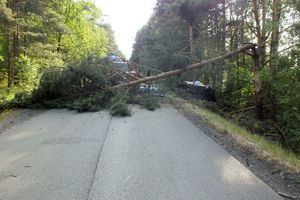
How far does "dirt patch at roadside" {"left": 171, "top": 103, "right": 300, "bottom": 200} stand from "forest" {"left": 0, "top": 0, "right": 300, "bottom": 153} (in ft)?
14.9

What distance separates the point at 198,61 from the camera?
623 inches

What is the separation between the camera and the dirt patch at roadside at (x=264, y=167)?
547 centimetres

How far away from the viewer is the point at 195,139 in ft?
29.7

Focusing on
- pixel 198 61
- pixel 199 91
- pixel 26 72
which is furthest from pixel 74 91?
pixel 199 91

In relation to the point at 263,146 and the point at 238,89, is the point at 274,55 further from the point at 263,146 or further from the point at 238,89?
the point at 263,146

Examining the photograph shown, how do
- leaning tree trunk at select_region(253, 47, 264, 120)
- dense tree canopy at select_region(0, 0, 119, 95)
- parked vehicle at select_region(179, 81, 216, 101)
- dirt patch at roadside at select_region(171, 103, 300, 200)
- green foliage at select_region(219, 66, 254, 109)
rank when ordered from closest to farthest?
dirt patch at roadside at select_region(171, 103, 300, 200)
leaning tree trunk at select_region(253, 47, 264, 120)
green foliage at select_region(219, 66, 254, 109)
dense tree canopy at select_region(0, 0, 119, 95)
parked vehicle at select_region(179, 81, 216, 101)

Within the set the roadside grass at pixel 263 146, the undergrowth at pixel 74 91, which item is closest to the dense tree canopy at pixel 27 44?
the undergrowth at pixel 74 91

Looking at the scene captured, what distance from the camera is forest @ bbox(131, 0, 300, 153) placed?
510 inches

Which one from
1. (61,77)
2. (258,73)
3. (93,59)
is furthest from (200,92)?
(61,77)

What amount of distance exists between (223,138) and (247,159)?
2236mm

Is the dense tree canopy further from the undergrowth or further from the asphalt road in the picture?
the asphalt road

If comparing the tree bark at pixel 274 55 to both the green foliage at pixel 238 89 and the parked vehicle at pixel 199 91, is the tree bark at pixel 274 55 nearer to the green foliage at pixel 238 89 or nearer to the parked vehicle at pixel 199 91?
the green foliage at pixel 238 89

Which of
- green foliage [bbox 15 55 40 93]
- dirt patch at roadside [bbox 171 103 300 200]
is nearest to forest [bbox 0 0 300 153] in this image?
green foliage [bbox 15 55 40 93]

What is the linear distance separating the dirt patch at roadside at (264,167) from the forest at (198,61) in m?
4.54
